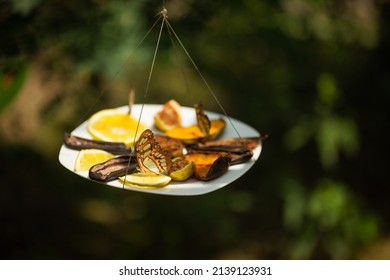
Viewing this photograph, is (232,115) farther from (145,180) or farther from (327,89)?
(145,180)

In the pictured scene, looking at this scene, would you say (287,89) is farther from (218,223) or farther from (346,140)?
(218,223)

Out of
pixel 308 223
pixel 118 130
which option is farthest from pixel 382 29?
pixel 118 130

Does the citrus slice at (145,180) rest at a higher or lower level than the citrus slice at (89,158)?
lower

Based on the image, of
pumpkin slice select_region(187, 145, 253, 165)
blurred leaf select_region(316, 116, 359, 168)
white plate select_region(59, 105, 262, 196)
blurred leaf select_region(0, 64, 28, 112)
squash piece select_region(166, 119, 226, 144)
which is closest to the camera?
white plate select_region(59, 105, 262, 196)

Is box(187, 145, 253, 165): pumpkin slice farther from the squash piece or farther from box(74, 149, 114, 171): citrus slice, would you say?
box(74, 149, 114, 171): citrus slice

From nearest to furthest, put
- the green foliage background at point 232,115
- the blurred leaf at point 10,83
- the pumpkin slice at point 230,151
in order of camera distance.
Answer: the pumpkin slice at point 230,151 < the blurred leaf at point 10,83 < the green foliage background at point 232,115

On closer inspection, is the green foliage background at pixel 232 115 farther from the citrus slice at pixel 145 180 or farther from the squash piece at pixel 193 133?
the citrus slice at pixel 145 180

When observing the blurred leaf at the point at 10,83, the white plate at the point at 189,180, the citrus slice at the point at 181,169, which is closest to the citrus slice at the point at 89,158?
the white plate at the point at 189,180

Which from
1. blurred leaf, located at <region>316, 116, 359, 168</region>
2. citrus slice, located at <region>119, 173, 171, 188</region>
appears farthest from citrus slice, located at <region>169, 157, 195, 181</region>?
blurred leaf, located at <region>316, 116, 359, 168</region>
